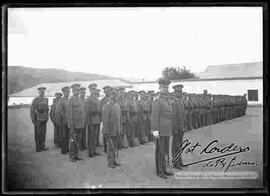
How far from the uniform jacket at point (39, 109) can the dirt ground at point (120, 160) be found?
0.14 feet

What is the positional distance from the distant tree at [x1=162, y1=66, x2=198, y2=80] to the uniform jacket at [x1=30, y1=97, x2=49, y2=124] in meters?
0.79

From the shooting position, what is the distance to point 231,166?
79.2 inches

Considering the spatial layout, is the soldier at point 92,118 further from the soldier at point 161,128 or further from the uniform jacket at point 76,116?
the soldier at point 161,128

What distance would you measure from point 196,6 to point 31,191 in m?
1.60

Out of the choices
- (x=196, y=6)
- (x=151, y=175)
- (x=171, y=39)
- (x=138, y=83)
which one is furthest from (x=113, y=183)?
(x=196, y=6)

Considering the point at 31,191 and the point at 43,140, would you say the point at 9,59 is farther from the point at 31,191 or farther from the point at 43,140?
the point at 31,191

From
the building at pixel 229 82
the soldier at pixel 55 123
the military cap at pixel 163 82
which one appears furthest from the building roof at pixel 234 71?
the soldier at pixel 55 123

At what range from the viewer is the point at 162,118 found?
1.99 metres

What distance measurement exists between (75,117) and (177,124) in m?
0.66

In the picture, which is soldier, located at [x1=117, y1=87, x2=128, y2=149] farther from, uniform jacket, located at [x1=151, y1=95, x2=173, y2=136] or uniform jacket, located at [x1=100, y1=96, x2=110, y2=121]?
uniform jacket, located at [x1=151, y1=95, x2=173, y2=136]

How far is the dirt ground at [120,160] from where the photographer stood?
6.47 feet

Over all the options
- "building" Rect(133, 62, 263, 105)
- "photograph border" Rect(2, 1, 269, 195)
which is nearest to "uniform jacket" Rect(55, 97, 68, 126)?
"photograph border" Rect(2, 1, 269, 195)

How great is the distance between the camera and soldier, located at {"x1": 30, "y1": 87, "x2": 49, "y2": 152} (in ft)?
6.54

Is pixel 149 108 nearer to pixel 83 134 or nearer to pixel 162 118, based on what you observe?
pixel 162 118
